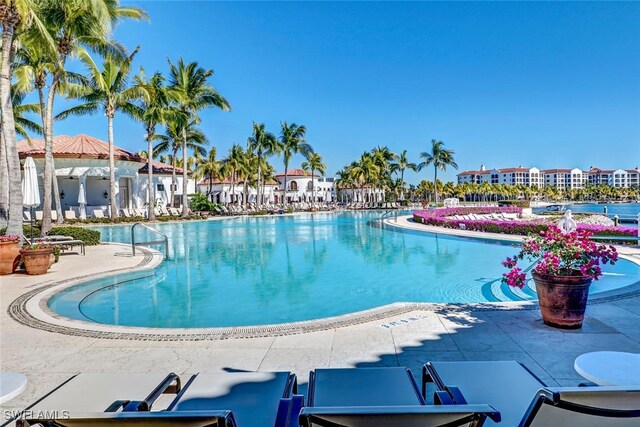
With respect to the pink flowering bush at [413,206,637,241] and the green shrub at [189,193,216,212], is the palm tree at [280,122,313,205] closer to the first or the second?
the green shrub at [189,193,216,212]

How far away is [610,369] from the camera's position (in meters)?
2.64

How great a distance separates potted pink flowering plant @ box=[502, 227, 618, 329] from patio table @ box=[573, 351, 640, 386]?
2.26 m

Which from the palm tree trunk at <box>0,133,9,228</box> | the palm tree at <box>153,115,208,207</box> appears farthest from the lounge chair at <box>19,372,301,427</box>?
the palm tree at <box>153,115,208,207</box>

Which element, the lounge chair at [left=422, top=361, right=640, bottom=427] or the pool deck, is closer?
the lounge chair at [left=422, top=361, right=640, bottom=427]

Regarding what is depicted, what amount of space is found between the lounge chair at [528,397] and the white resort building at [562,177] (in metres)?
163

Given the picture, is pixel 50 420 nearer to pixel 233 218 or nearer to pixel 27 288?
pixel 27 288

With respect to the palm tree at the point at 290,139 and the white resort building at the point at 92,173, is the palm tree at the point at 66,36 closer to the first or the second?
the white resort building at the point at 92,173

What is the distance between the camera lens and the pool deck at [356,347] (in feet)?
13.6

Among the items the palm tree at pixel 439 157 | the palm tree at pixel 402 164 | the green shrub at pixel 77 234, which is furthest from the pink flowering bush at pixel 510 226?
the palm tree at pixel 402 164

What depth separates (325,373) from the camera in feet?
8.39

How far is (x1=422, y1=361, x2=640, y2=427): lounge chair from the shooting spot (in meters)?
1.69

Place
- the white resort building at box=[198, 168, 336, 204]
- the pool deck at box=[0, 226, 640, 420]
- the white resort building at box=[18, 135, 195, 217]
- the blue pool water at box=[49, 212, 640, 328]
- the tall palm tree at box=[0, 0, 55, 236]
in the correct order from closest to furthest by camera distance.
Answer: the pool deck at box=[0, 226, 640, 420] < the blue pool water at box=[49, 212, 640, 328] < the tall palm tree at box=[0, 0, 55, 236] < the white resort building at box=[18, 135, 195, 217] < the white resort building at box=[198, 168, 336, 204]

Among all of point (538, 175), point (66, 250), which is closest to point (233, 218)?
point (66, 250)

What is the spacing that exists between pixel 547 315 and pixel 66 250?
14.4m
